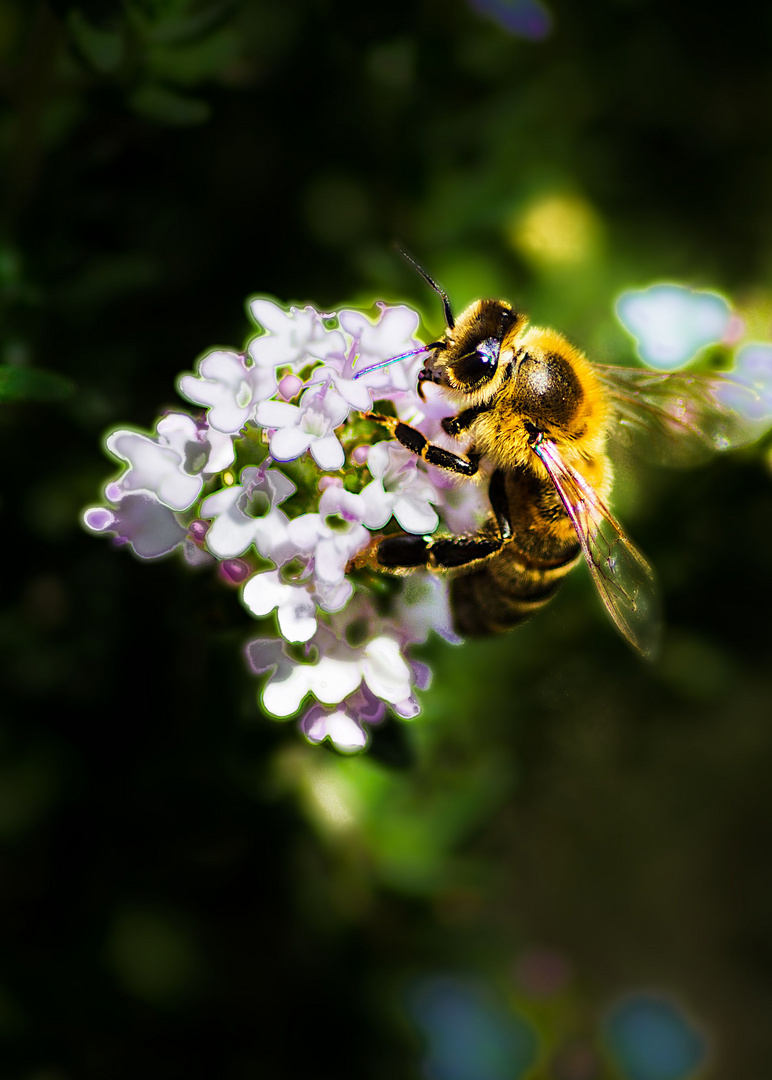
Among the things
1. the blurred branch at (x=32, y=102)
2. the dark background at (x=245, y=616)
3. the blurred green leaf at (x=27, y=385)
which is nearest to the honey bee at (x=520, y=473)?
the dark background at (x=245, y=616)

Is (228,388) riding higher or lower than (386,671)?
higher

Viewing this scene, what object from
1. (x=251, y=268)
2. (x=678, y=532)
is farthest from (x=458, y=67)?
(x=678, y=532)

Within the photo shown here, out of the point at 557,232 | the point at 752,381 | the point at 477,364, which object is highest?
the point at 557,232

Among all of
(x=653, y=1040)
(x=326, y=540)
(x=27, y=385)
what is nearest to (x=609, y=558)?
(x=326, y=540)

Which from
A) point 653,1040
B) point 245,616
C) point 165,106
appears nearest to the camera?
point 245,616

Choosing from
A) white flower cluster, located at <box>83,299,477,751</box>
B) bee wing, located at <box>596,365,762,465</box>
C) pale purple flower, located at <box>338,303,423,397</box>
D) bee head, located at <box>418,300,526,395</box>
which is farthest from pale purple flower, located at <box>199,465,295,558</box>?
bee wing, located at <box>596,365,762,465</box>

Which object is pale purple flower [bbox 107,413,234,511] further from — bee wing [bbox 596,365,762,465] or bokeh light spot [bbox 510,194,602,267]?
bokeh light spot [bbox 510,194,602,267]

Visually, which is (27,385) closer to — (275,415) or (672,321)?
(275,415)
